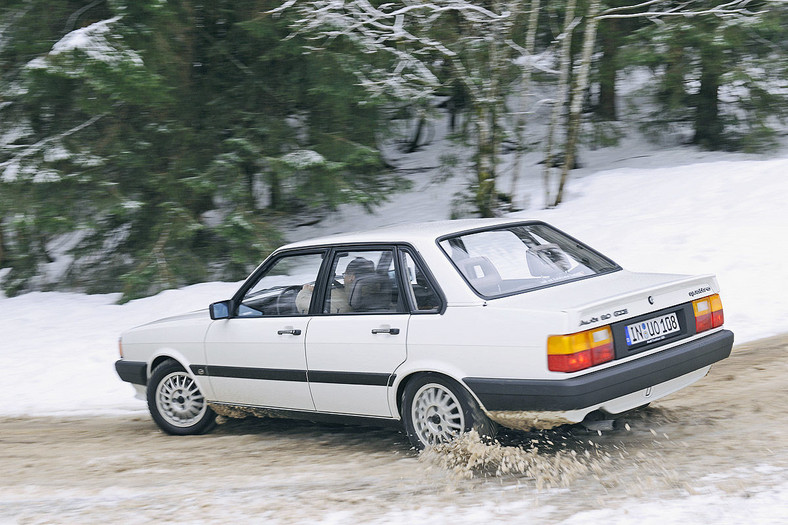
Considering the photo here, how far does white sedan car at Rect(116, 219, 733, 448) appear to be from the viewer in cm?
465

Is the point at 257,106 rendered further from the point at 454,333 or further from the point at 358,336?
the point at 454,333

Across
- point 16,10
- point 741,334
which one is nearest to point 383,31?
point 16,10

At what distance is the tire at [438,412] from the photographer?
490 cm

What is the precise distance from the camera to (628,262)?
10359mm

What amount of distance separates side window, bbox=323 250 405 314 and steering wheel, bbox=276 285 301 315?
1.10 ft

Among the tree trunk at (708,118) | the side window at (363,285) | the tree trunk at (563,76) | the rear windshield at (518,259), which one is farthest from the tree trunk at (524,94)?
the side window at (363,285)

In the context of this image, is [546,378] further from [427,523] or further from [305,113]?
[305,113]

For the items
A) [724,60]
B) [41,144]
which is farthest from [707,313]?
[41,144]

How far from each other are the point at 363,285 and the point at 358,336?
35cm

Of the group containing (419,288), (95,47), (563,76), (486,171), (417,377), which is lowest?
(417,377)

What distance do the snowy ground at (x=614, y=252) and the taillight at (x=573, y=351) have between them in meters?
3.87

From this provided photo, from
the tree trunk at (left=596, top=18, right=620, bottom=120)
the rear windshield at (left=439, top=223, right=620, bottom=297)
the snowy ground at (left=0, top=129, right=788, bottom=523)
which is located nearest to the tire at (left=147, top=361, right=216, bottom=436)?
the snowy ground at (left=0, top=129, right=788, bottom=523)

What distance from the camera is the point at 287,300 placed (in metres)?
6.00

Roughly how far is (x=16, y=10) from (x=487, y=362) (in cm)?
926
